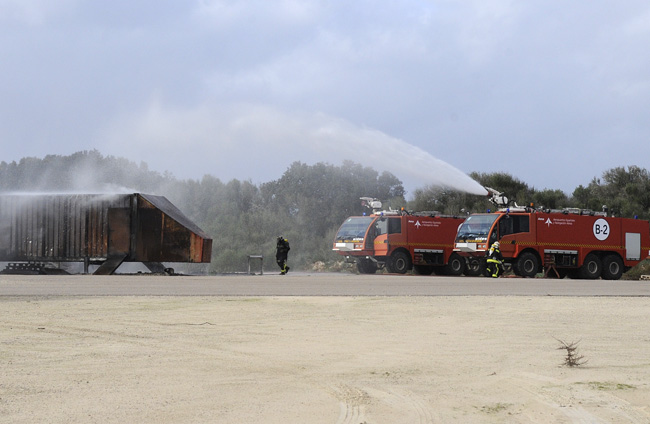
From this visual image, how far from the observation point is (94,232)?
1213 inches

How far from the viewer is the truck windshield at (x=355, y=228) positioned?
3496 cm

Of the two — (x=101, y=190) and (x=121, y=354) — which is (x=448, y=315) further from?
(x=101, y=190)

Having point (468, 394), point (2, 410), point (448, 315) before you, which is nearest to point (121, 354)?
point (2, 410)

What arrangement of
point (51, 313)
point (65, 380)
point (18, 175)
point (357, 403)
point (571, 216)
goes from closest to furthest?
point (357, 403), point (65, 380), point (51, 313), point (571, 216), point (18, 175)

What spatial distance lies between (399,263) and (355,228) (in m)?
2.44

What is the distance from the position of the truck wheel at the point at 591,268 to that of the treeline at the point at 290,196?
9652 mm

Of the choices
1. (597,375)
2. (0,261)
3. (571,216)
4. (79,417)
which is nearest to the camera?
(79,417)

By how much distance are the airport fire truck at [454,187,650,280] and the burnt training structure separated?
10.9 meters

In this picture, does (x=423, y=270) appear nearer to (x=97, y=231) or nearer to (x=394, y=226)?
(x=394, y=226)

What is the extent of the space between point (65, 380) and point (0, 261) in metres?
24.9

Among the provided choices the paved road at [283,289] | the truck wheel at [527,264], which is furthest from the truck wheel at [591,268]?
the paved road at [283,289]

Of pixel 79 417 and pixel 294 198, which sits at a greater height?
pixel 294 198

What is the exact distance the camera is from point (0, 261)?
1223 inches

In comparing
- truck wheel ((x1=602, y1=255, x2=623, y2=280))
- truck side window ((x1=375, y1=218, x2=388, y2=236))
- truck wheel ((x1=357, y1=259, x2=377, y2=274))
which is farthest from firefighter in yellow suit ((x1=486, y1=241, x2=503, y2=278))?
truck wheel ((x1=602, y1=255, x2=623, y2=280))
